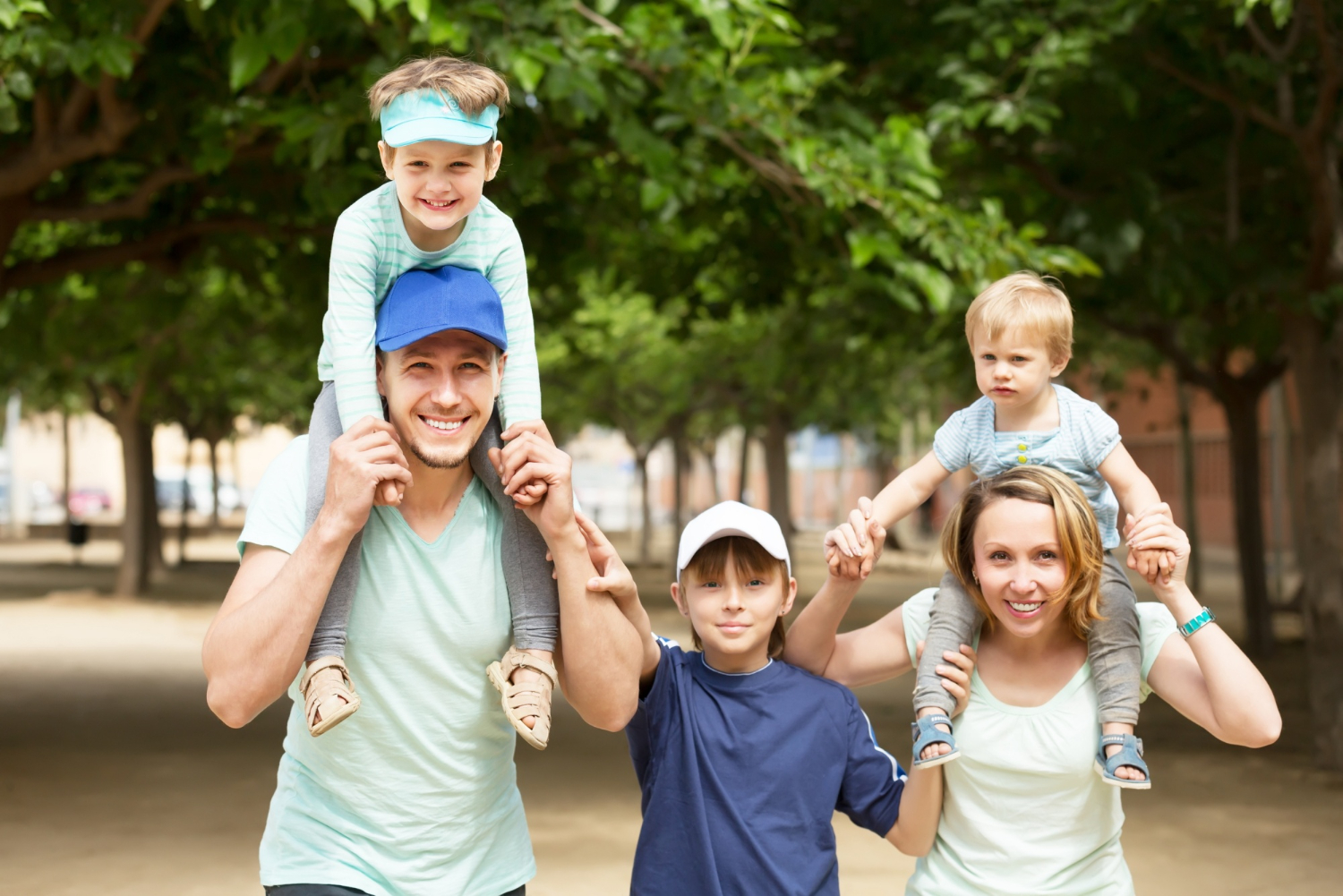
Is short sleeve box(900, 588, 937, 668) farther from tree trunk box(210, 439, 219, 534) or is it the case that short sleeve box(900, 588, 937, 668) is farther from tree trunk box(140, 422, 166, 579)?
tree trunk box(210, 439, 219, 534)

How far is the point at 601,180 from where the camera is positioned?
9.99 meters

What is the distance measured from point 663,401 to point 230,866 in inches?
820

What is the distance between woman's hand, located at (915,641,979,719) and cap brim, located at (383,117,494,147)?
1.24 m

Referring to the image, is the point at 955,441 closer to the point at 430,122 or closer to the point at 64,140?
the point at 430,122

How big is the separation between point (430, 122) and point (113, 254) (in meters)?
7.71

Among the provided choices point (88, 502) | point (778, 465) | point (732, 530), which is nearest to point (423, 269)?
point (732, 530)

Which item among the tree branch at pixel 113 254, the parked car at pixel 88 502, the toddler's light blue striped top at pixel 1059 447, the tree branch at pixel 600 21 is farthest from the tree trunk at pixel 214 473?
the toddler's light blue striped top at pixel 1059 447

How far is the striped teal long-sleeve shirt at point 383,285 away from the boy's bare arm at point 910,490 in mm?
750

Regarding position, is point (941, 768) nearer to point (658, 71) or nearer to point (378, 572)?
point (378, 572)

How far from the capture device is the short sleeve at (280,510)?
236 cm

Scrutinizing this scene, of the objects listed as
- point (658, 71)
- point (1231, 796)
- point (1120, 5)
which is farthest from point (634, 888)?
point (1231, 796)

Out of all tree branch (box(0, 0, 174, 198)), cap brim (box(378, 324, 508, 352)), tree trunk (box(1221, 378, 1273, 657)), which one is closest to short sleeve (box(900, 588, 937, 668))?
cap brim (box(378, 324, 508, 352))

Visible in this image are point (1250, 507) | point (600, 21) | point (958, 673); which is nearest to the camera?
point (958, 673)

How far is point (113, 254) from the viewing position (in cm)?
934
